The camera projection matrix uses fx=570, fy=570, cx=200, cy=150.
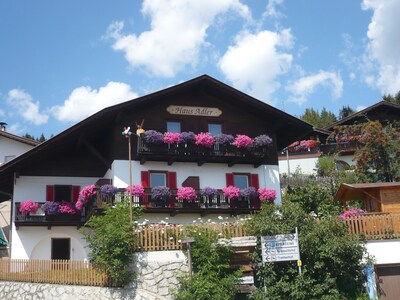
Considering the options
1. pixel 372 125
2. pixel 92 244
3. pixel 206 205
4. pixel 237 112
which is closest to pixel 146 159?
A: pixel 206 205

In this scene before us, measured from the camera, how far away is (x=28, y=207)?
28.8m

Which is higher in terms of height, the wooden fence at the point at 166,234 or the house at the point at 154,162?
the house at the point at 154,162

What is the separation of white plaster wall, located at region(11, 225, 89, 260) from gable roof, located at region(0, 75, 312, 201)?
10.7ft

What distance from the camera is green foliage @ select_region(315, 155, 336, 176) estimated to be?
46.5 m

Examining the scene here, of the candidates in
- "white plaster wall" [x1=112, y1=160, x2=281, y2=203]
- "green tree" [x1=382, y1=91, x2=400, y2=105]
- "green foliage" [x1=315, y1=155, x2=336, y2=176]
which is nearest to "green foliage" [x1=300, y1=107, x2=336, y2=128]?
"green tree" [x1=382, y1=91, x2=400, y2=105]

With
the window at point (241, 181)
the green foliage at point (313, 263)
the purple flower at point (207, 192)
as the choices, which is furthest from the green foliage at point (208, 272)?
the window at point (241, 181)

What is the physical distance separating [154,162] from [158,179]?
2.95 ft

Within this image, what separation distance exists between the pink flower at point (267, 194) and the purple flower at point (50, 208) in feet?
34.2

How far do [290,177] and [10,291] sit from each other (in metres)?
28.0

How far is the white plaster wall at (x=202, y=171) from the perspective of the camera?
2805 centimetres

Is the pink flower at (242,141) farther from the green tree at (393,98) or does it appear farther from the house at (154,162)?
the green tree at (393,98)

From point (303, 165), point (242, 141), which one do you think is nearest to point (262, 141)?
point (242, 141)

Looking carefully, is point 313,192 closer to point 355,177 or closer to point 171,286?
point 355,177

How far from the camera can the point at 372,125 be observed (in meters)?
33.9
